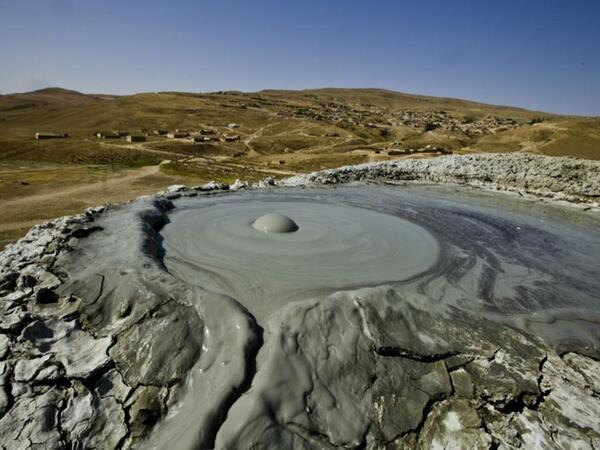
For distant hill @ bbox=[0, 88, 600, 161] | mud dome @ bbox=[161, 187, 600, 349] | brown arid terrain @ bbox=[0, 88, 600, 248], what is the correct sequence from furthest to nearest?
distant hill @ bbox=[0, 88, 600, 161]
brown arid terrain @ bbox=[0, 88, 600, 248]
mud dome @ bbox=[161, 187, 600, 349]

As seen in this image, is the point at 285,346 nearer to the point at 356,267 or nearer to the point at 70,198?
the point at 356,267

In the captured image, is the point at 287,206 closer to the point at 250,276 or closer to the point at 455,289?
the point at 250,276

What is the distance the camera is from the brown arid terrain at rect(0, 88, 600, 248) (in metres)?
19.5

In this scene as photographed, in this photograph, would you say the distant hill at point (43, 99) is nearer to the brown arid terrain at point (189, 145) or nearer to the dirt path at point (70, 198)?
the brown arid terrain at point (189, 145)

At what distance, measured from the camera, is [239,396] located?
3129mm

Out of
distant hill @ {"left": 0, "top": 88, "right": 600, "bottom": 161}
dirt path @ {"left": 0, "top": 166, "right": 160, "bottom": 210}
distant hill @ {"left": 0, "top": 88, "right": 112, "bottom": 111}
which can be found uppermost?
distant hill @ {"left": 0, "top": 88, "right": 112, "bottom": 111}

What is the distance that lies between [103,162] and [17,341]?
30716 millimetres

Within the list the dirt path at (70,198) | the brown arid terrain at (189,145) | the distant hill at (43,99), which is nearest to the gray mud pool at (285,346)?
the dirt path at (70,198)

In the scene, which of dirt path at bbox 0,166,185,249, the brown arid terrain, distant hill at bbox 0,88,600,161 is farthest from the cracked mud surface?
distant hill at bbox 0,88,600,161

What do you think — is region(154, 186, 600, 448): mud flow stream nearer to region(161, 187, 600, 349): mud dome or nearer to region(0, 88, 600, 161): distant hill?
region(161, 187, 600, 349): mud dome

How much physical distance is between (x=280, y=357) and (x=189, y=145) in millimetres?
35748

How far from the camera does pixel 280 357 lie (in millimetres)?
3439

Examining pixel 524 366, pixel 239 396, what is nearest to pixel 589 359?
pixel 524 366

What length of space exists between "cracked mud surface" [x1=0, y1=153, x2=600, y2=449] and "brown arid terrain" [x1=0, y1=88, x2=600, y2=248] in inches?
403
